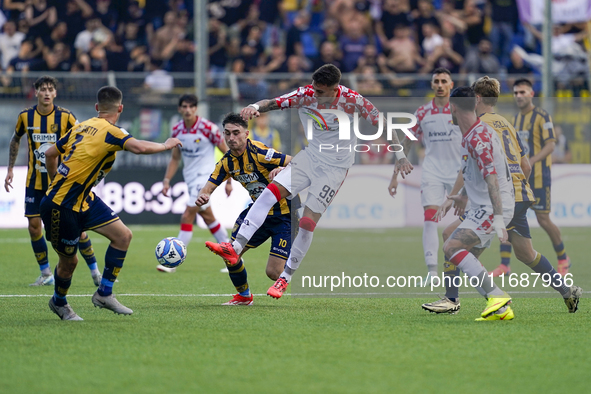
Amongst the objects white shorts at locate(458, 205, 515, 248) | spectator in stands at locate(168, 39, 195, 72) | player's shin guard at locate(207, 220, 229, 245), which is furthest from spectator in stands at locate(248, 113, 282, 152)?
white shorts at locate(458, 205, 515, 248)

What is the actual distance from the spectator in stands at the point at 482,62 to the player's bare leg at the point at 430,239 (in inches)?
416

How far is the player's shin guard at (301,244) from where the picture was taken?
732cm

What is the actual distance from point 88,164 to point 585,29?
16.7 m

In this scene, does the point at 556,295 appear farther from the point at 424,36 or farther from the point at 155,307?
the point at 424,36

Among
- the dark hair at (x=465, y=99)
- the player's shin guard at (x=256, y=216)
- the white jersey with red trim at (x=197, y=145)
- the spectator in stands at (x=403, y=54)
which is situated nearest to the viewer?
the dark hair at (x=465, y=99)

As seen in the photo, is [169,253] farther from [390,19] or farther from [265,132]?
[390,19]

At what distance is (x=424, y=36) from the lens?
19.3 meters

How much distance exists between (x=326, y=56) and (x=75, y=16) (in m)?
5.89

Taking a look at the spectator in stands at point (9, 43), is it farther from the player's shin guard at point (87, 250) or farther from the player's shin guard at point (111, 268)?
the player's shin guard at point (111, 268)

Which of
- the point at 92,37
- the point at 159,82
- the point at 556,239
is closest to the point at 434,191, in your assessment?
the point at 556,239

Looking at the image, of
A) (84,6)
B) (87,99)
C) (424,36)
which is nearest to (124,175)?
(87,99)

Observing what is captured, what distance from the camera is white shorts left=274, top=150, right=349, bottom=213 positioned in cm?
730

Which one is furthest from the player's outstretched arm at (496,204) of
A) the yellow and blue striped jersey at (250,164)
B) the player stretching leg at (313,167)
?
the yellow and blue striped jersey at (250,164)

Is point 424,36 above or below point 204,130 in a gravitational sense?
above
